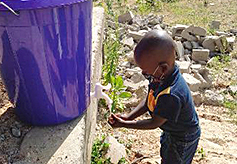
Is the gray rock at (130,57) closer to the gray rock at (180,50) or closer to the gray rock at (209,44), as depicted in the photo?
the gray rock at (180,50)

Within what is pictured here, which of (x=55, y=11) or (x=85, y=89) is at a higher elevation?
(x=55, y=11)

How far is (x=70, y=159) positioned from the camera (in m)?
1.58

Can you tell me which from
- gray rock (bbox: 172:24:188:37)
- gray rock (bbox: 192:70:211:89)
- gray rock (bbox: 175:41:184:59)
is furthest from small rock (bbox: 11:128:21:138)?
gray rock (bbox: 172:24:188:37)

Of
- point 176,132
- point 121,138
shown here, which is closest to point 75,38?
point 176,132

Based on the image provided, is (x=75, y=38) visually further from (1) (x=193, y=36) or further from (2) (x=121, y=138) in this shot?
(1) (x=193, y=36)

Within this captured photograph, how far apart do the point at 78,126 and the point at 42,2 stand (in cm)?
79

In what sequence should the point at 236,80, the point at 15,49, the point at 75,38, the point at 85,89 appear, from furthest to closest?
the point at 236,80, the point at 85,89, the point at 75,38, the point at 15,49

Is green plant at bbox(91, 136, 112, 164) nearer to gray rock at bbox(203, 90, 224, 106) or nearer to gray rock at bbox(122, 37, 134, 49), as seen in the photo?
gray rock at bbox(203, 90, 224, 106)

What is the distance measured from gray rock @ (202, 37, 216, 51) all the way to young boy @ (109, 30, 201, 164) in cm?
328

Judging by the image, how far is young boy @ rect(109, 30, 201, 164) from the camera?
1.53 m

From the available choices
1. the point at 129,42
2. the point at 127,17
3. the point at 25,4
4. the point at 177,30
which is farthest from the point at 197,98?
the point at 25,4

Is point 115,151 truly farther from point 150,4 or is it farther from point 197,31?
point 150,4

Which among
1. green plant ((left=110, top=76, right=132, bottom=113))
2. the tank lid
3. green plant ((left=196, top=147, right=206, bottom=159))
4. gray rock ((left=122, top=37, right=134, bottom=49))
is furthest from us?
gray rock ((left=122, top=37, right=134, bottom=49))

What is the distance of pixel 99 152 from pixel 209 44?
329cm
